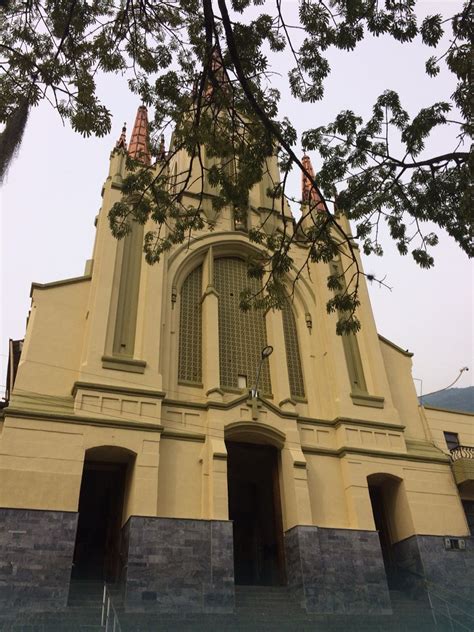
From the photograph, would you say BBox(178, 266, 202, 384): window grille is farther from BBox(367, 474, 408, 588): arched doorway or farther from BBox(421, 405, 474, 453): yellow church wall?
BBox(421, 405, 474, 453): yellow church wall

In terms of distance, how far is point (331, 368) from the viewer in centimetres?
1873

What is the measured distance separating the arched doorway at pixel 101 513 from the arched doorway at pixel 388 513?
26.7ft

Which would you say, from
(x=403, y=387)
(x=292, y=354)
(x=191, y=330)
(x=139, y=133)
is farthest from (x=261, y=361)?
(x=139, y=133)

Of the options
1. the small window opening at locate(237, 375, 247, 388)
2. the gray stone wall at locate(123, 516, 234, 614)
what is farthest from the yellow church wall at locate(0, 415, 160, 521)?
the small window opening at locate(237, 375, 247, 388)

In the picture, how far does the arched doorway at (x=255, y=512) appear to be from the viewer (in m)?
16.4

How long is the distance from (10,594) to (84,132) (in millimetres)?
10153

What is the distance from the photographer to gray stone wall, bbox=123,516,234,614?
40.3ft

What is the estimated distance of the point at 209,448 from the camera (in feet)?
49.3

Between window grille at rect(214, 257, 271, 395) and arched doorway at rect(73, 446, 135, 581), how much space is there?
14.6ft

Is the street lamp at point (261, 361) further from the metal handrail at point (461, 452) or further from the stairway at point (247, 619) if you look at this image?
the metal handrail at point (461, 452)

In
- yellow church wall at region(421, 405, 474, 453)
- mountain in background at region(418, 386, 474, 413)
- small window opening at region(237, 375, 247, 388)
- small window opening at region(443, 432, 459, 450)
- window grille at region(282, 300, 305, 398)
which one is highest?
mountain in background at region(418, 386, 474, 413)

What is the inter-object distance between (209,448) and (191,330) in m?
4.71

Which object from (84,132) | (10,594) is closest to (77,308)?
(10,594)

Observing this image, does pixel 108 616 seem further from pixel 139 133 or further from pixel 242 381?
pixel 139 133
